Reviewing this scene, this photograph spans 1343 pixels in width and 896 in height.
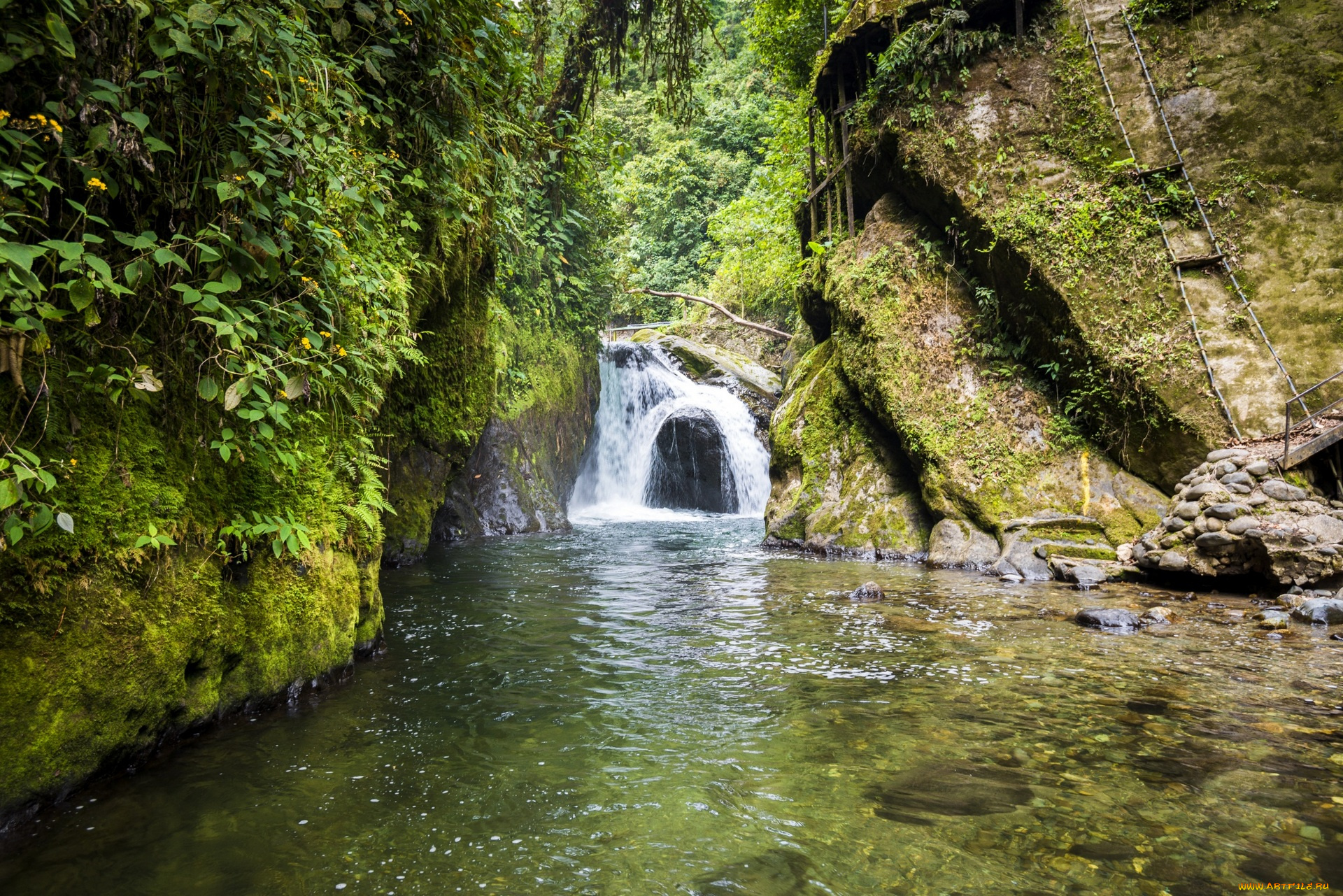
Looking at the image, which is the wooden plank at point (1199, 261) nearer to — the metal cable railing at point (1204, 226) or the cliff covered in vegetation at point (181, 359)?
the metal cable railing at point (1204, 226)

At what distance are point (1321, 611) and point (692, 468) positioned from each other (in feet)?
45.7

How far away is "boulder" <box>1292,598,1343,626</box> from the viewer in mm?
5305

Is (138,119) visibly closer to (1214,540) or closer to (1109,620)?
(1109,620)

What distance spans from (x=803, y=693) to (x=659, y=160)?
94.5 ft

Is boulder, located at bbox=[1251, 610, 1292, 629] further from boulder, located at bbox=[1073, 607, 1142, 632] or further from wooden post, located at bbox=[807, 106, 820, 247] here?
wooden post, located at bbox=[807, 106, 820, 247]

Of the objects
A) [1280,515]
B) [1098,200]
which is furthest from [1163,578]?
Result: [1098,200]

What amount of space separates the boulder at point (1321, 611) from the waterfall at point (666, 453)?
12564 mm

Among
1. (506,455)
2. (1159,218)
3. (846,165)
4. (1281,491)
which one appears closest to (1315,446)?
(1281,491)

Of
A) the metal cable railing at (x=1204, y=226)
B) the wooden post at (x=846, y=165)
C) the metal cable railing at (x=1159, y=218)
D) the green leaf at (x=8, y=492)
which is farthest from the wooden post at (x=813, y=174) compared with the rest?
the green leaf at (x=8, y=492)

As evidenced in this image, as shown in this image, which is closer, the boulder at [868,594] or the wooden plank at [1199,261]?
the boulder at [868,594]

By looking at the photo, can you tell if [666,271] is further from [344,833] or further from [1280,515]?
[344,833]

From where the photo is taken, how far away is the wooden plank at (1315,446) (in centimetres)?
640

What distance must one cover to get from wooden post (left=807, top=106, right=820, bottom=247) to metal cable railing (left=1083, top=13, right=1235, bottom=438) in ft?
15.7

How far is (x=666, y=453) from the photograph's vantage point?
18422 millimetres
